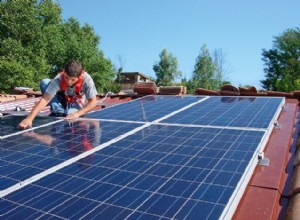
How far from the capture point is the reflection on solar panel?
2258 mm

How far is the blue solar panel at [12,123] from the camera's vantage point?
481 cm

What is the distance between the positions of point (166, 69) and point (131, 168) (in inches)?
2372

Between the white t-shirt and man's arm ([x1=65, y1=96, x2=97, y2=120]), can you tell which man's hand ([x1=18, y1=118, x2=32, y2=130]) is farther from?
the white t-shirt

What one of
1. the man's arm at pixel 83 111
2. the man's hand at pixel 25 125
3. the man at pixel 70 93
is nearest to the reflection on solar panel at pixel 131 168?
the man's hand at pixel 25 125

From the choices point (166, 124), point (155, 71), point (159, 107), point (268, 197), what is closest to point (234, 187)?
point (268, 197)

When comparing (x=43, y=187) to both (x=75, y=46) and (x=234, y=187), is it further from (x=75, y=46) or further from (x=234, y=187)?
(x=75, y=46)

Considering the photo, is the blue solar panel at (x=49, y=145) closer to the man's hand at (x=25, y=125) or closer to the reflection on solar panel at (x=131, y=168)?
the reflection on solar panel at (x=131, y=168)

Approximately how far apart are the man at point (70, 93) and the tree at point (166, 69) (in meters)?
56.2

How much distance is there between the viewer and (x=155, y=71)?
208ft

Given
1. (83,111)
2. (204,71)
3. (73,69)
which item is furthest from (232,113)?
(204,71)

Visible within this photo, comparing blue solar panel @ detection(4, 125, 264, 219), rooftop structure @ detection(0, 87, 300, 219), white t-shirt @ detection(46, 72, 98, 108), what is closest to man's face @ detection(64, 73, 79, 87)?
white t-shirt @ detection(46, 72, 98, 108)

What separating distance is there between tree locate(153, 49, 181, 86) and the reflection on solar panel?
190ft

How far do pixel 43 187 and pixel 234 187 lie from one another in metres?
1.49

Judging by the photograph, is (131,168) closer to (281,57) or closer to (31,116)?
(31,116)
